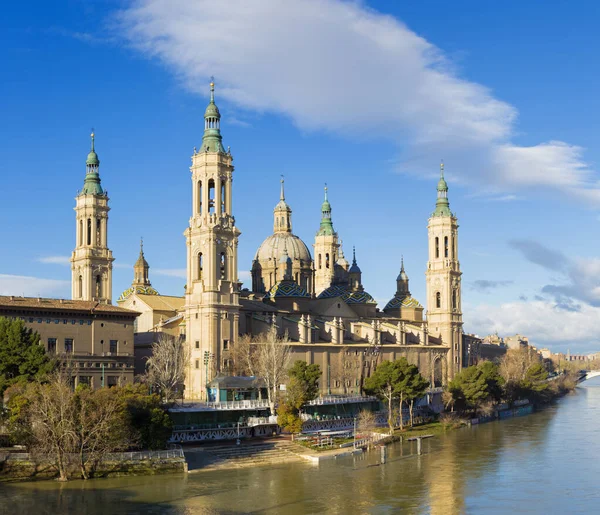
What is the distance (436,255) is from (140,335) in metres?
56.1

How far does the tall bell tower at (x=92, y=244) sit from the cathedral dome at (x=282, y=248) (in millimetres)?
24623

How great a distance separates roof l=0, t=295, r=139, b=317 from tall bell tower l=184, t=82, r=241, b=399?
10.6 metres

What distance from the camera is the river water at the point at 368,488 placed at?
53906 millimetres

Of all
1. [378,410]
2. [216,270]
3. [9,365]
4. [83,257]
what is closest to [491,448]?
[378,410]

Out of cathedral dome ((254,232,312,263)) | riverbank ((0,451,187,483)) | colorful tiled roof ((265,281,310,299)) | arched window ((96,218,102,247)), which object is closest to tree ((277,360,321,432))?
riverbank ((0,451,187,483))

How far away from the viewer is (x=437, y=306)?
141m

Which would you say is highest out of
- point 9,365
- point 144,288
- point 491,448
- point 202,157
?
point 202,157

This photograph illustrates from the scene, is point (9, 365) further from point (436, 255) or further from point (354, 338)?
point (436, 255)

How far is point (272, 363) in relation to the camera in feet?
289

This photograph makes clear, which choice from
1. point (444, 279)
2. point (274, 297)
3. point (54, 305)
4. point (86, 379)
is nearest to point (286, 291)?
point (274, 297)

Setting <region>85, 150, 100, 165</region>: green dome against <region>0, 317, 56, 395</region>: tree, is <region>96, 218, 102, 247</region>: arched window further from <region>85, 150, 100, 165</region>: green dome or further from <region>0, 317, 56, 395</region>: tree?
<region>0, 317, 56, 395</region>: tree

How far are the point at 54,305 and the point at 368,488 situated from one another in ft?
118

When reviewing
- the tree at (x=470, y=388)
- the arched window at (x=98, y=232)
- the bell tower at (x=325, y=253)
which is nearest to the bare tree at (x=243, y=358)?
the tree at (x=470, y=388)

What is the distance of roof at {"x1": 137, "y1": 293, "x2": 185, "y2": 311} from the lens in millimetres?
110625
